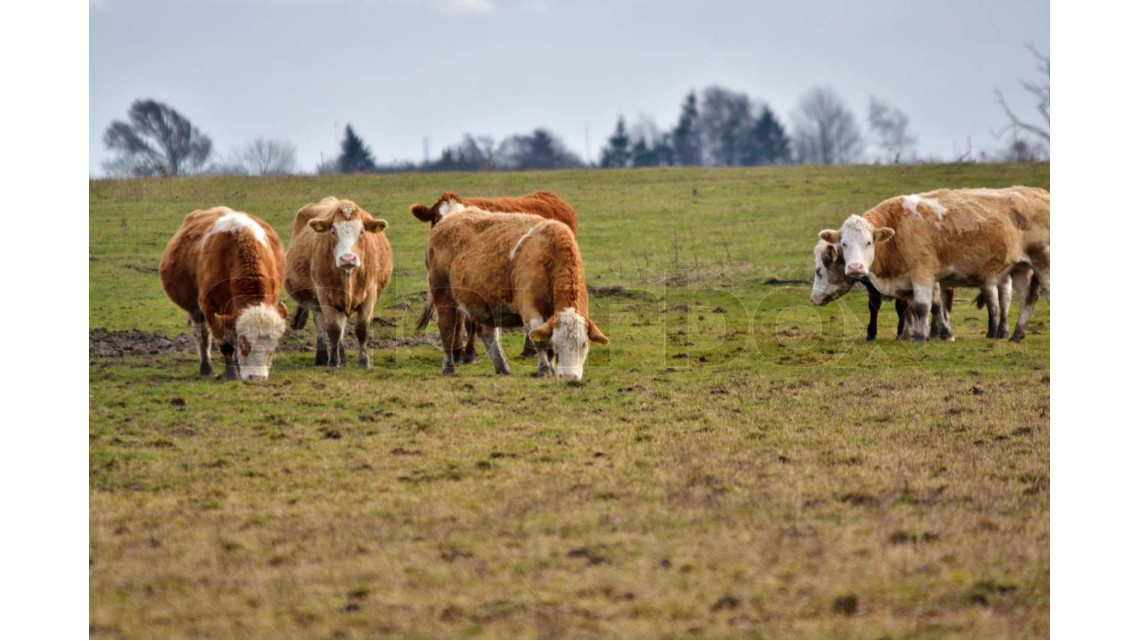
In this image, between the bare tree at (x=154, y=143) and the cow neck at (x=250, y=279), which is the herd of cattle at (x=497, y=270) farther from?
the bare tree at (x=154, y=143)

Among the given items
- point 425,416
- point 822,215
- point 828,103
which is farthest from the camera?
point 828,103

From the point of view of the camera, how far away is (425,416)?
10617 millimetres

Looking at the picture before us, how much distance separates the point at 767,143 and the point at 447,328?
55.8 metres

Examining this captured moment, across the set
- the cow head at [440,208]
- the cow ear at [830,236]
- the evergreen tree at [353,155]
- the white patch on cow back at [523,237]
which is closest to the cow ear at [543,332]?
the white patch on cow back at [523,237]

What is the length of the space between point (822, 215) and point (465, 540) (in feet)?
71.6

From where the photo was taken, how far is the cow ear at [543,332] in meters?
11.0

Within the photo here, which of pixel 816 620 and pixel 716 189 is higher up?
pixel 716 189

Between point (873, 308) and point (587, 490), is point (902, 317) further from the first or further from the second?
point (587, 490)

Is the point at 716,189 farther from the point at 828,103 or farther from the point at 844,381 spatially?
the point at 828,103

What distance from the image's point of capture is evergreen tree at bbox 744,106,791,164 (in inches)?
2589

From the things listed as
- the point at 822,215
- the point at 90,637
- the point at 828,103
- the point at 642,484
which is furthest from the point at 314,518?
the point at 828,103

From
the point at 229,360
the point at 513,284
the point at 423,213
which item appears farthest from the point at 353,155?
the point at 513,284

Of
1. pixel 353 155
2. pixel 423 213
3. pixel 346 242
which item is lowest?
pixel 346 242

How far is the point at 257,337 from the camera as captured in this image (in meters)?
11.6
